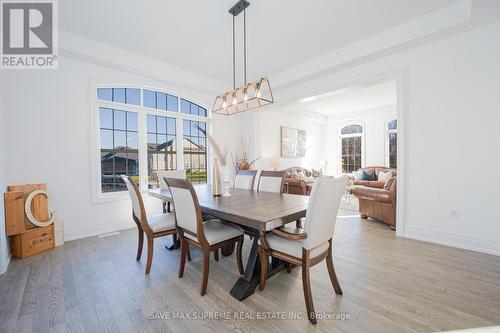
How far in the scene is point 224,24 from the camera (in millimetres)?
2787

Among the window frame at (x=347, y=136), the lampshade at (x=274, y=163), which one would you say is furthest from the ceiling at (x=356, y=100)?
the lampshade at (x=274, y=163)

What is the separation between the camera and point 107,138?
356cm

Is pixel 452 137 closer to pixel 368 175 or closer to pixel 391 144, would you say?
pixel 368 175

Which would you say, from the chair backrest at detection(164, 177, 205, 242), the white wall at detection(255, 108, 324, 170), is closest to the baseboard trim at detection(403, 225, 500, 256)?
the chair backrest at detection(164, 177, 205, 242)

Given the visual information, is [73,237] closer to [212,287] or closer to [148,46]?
[212,287]

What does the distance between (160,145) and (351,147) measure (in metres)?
6.71

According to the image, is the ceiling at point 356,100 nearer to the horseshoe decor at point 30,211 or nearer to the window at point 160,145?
the window at point 160,145

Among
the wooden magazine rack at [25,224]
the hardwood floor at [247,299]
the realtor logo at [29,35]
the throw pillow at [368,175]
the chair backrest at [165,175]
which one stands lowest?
the hardwood floor at [247,299]

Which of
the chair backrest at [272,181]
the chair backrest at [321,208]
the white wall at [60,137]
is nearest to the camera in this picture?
the chair backrest at [321,208]

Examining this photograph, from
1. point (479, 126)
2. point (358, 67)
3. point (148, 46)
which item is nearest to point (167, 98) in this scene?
point (148, 46)

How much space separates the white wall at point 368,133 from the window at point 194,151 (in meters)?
5.14

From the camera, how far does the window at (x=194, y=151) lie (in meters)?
4.52

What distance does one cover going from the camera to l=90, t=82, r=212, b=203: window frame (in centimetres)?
331

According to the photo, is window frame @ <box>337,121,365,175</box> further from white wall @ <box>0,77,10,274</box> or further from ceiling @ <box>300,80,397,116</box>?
white wall @ <box>0,77,10,274</box>
